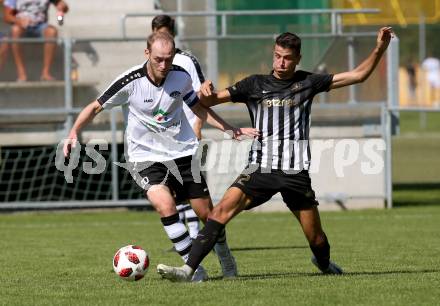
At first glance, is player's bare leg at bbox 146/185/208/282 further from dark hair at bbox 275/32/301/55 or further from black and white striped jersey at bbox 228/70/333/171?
dark hair at bbox 275/32/301/55

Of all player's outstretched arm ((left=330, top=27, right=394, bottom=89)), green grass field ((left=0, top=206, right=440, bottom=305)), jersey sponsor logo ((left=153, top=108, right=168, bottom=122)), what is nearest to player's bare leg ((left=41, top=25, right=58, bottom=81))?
green grass field ((left=0, top=206, right=440, bottom=305))

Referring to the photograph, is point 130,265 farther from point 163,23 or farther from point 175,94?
point 163,23

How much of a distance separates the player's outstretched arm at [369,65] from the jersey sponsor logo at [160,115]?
134 cm

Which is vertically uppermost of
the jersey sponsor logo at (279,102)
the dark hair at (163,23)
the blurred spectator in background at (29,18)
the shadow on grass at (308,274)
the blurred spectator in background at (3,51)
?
the blurred spectator in background at (29,18)

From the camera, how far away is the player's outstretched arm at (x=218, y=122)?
318 inches

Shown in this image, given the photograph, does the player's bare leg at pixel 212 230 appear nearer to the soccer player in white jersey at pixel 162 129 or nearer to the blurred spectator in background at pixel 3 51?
the soccer player in white jersey at pixel 162 129

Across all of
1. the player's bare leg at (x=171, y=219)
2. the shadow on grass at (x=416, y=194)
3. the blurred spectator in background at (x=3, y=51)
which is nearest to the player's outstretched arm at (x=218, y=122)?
the player's bare leg at (x=171, y=219)

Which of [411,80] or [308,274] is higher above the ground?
[411,80]

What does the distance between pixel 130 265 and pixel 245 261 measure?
2.23 m

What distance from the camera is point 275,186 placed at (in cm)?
803

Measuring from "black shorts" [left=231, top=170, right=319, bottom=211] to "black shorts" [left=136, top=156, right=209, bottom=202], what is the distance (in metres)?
0.66

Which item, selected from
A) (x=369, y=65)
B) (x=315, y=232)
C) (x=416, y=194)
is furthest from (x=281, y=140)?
(x=416, y=194)

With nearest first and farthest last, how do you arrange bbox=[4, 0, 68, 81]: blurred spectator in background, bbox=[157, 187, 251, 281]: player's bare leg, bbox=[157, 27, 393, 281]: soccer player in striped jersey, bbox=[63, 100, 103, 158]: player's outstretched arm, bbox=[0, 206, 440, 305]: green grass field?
bbox=[0, 206, 440, 305]: green grass field, bbox=[157, 187, 251, 281]: player's bare leg, bbox=[157, 27, 393, 281]: soccer player in striped jersey, bbox=[63, 100, 103, 158]: player's outstretched arm, bbox=[4, 0, 68, 81]: blurred spectator in background

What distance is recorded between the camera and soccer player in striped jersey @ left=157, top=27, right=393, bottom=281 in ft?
26.2
